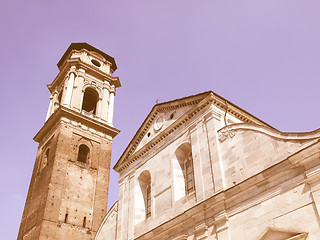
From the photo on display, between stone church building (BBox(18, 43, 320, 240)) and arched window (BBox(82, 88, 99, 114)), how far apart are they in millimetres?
3644

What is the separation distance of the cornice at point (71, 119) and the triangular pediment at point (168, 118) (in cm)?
969

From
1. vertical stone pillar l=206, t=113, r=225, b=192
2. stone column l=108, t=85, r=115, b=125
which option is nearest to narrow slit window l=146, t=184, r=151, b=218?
vertical stone pillar l=206, t=113, r=225, b=192

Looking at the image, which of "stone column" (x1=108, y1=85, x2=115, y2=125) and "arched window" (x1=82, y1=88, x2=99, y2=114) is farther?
"arched window" (x1=82, y1=88, x2=99, y2=114)

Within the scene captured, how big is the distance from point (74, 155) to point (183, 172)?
1232cm

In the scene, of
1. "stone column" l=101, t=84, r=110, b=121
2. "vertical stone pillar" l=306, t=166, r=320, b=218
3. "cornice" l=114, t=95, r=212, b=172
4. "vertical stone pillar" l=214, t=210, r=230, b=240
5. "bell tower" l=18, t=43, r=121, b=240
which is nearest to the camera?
"vertical stone pillar" l=306, t=166, r=320, b=218

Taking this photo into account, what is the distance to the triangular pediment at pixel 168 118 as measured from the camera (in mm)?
14852

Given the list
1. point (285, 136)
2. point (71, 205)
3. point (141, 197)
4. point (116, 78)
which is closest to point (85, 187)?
point (71, 205)

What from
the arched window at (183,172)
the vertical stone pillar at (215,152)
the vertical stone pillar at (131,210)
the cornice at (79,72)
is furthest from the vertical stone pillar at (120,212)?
the cornice at (79,72)

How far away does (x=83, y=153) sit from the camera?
2684 centimetres

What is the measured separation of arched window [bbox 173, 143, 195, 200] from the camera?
Result: 14.3 metres

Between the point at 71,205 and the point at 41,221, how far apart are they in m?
Answer: 2.24

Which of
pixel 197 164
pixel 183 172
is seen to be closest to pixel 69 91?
pixel 183 172

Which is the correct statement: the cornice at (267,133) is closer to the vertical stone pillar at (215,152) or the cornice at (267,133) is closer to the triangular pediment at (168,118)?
the vertical stone pillar at (215,152)

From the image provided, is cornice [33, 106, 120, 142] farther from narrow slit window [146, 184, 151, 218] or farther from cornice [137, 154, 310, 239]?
cornice [137, 154, 310, 239]
